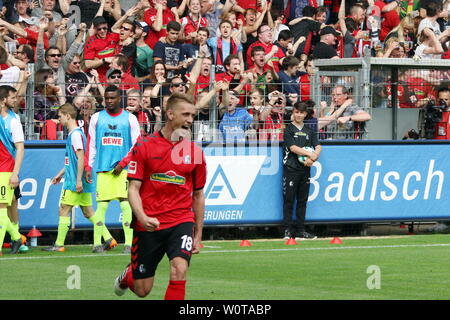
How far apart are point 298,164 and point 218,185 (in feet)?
4.81

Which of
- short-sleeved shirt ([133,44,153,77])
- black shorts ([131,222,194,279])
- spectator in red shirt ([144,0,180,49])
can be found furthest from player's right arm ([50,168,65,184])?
black shorts ([131,222,194,279])

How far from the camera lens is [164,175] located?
9828 millimetres

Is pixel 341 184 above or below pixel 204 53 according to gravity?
below

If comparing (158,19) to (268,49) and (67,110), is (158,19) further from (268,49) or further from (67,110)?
(67,110)

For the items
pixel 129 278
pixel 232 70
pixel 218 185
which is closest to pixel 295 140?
pixel 218 185

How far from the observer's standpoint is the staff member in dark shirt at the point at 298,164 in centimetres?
1866

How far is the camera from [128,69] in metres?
20.1

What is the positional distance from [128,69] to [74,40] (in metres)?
1.21

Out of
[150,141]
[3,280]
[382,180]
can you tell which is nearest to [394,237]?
[382,180]

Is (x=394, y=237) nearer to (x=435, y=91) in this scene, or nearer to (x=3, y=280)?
(x=435, y=91)

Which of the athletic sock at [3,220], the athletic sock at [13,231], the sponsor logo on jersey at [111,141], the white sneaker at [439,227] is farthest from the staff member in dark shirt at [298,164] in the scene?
the athletic sock at [3,220]

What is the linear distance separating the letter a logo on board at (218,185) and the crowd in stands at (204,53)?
2.23 ft

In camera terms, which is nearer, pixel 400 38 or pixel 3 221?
pixel 3 221

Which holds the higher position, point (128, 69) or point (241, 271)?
point (128, 69)
